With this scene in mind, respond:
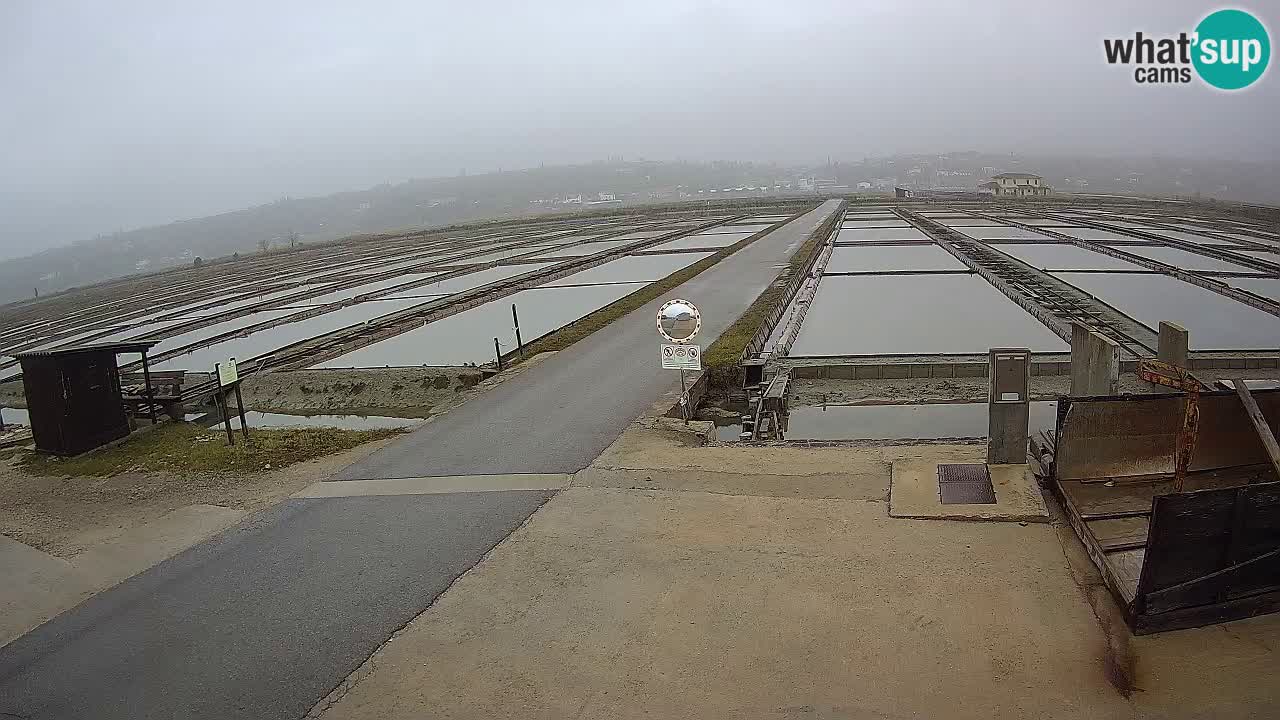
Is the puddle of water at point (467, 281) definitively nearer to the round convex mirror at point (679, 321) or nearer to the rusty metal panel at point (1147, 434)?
the round convex mirror at point (679, 321)

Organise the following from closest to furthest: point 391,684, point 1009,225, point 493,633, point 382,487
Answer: point 391,684 → point 493,633 → point 382,487 → point 1009,225

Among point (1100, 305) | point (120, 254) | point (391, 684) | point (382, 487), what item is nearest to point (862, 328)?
point (1100, 305)

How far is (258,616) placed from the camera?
507cm

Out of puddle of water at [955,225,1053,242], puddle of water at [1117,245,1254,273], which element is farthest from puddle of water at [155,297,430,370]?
puddle of water at [955,225,1053,242]

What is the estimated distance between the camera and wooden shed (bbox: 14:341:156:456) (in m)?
8.98

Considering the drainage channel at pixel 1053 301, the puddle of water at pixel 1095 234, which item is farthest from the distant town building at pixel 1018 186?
the drainage channel at pixel 1053 301

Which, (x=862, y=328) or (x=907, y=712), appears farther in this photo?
(x=862, y=328)

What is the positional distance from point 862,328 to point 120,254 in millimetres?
180742

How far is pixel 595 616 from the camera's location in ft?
15.6

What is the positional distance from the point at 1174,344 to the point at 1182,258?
875 inches

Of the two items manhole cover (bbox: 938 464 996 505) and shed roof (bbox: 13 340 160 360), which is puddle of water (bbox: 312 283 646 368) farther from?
manhole cover (bbox: 938 464 996 505)

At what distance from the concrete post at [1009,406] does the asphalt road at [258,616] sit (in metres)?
3.95

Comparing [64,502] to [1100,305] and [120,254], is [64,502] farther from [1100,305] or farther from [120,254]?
[120,254]

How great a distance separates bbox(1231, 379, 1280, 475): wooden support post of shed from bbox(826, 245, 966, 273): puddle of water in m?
17.9
